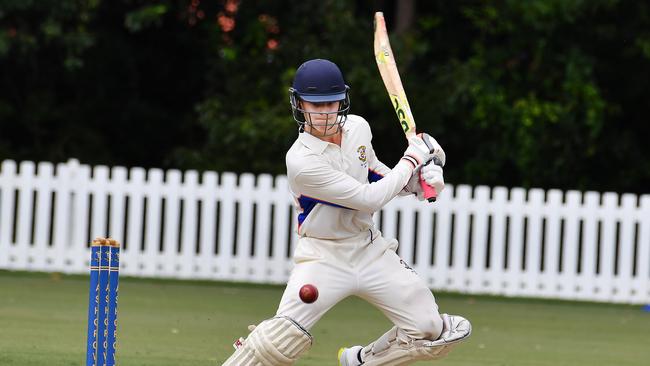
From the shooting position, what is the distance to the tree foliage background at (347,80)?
13.9 metres

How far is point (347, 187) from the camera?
5191mm

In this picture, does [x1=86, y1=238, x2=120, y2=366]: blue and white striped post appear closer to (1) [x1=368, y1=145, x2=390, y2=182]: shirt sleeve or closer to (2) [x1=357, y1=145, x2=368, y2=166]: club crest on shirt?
(2) [x1=357, y1=145, x2=368, y2=166]: club crest on shirt

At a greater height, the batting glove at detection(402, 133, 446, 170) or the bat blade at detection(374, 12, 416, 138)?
the bat blade at detection(374, 12, 416, 138)

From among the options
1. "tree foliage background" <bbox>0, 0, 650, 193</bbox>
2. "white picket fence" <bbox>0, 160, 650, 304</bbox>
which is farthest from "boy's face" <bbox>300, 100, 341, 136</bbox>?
"tree foliage background" <bbox>0, 0, 650, 193</bbox>

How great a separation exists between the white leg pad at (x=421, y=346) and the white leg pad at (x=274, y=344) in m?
0.49

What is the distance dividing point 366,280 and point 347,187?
44 centimetres

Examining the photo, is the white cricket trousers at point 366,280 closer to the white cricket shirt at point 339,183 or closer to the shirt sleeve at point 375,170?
the white cricket shirt at point 339,183

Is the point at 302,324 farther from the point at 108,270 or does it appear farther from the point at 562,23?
the point at 562,23

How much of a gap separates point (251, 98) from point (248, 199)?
2.99 meters

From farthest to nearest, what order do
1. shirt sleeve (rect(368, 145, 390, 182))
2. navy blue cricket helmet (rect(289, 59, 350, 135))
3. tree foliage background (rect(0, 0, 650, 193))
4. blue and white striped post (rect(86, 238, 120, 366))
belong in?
tree foliage background (rect(0, 0, 650, 193)), shirt sleeve (rect(368, 145, 390, 182)), navy blue cricket helmet (rect(289, 59, 350, 135)), blue and white striped post (rect(86, 238, 120, 366))

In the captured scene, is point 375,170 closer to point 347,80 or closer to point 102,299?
point 102,299

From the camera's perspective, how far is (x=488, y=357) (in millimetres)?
7715

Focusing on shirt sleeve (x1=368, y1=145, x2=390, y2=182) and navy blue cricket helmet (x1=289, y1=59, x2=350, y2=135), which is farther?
shirt sleeve (x1=368, y1=145, x2=390, y2=182)

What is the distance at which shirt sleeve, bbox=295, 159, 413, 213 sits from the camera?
5.20 meters
